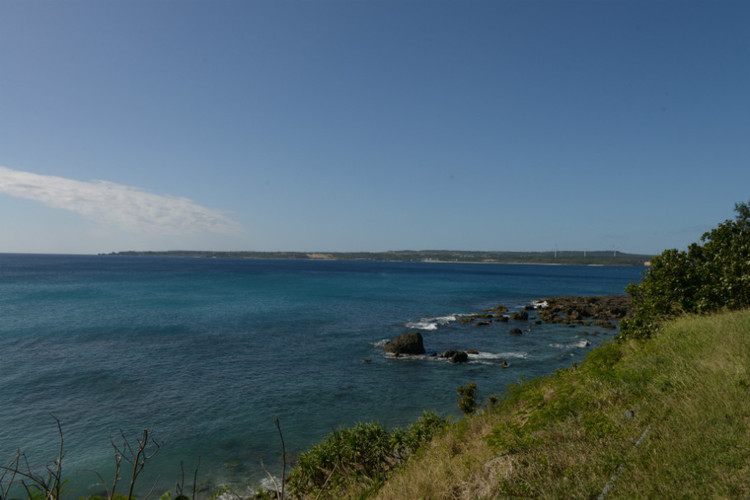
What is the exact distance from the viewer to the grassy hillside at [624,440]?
5.90 metres

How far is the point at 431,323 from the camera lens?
47844mm

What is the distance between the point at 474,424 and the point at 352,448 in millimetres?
4164

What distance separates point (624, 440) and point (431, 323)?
41.0m

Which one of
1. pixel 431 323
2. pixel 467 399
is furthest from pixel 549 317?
pixel 467 399

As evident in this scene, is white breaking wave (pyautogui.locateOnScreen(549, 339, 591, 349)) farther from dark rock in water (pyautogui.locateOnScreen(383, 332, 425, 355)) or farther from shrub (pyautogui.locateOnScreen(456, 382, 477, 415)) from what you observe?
shrub (pyautogui.locateOnScreen(456, 382, 477, 415))

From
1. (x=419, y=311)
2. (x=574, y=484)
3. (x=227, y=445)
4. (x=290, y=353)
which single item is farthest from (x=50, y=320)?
(x=574, y=484)

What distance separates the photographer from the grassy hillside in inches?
232

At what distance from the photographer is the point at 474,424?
11828 millimetres

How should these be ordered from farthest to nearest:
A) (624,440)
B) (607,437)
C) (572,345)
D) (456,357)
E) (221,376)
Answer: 1. (572,345)
2. (456,357)
3. (221,376)
4. (607,437)
5. (624,440)

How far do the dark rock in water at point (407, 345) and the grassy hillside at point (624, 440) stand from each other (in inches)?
818

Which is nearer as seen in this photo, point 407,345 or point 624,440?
point 624,440

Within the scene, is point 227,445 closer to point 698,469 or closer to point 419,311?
point 698,469

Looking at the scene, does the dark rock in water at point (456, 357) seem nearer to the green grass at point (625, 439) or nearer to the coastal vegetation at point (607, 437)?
the coastal vegetation at point (607, 437)

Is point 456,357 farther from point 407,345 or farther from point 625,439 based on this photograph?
point 625,439
